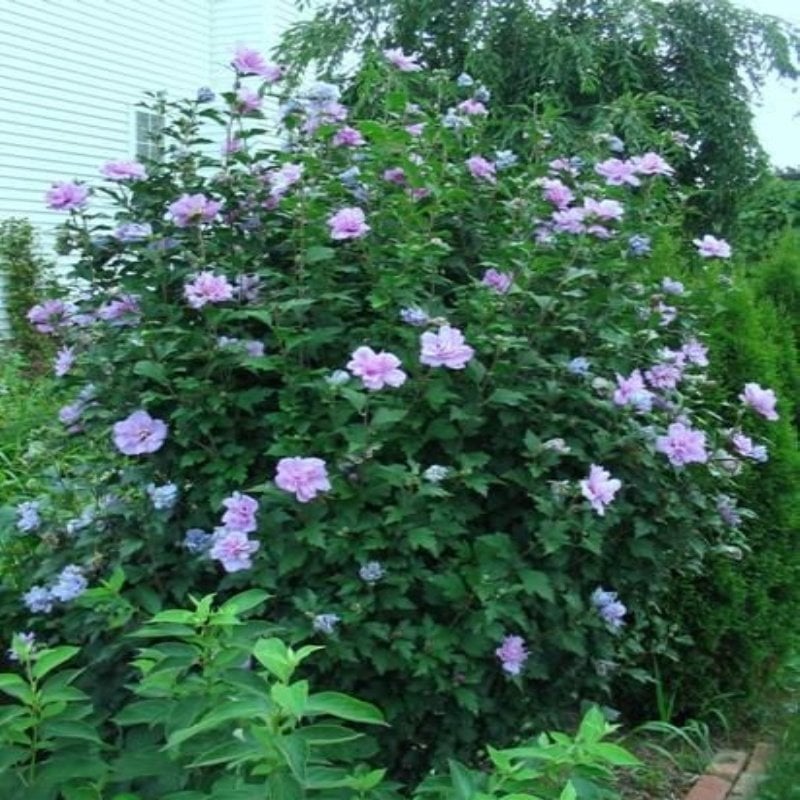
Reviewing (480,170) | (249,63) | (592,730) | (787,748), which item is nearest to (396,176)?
(480,170)

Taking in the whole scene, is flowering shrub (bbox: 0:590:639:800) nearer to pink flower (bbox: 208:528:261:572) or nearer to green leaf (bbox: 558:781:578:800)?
green leaf (bbox: 558:781:578:800)

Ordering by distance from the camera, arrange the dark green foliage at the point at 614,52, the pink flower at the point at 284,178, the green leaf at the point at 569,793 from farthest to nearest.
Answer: the dark green foliage at the point at 614,52
the pink flower at the point at 284,178
the green leaf at the point at 569,793

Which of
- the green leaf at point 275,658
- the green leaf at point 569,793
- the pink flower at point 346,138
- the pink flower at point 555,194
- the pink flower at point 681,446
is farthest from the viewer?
the pink flower at point 346,138

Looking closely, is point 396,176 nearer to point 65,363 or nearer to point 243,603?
point 65,363

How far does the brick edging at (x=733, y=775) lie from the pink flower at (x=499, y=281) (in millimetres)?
1709

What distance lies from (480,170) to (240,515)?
1.10 metres

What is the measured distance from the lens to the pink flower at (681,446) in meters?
2.41

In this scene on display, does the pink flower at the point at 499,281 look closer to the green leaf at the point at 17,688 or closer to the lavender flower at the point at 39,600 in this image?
the lavender flower at the point at 39,600

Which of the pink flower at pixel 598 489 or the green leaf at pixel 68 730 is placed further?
the pink flower at pixel 598 489

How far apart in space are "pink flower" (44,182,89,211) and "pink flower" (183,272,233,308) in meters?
0.44

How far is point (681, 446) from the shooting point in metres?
2.41

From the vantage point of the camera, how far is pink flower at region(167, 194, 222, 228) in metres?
2.42

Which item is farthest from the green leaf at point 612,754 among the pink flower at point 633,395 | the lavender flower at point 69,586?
the lavender flower at point 69,586

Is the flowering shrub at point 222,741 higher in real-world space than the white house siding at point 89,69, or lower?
higher
